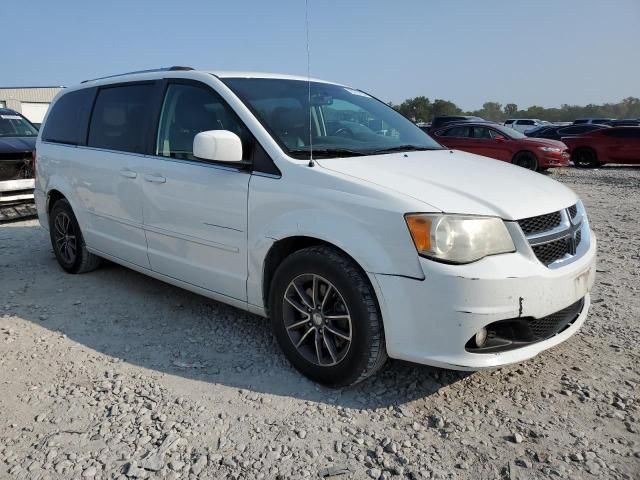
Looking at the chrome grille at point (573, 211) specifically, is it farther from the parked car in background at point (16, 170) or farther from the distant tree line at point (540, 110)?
the distant tree line at point (540, 110)

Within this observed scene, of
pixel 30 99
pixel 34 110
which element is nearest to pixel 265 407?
pixel 34 110

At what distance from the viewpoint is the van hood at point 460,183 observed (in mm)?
2539

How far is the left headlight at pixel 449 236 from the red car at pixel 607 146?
16.8 m

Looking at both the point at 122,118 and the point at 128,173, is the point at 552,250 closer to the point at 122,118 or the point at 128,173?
the point at 128,173

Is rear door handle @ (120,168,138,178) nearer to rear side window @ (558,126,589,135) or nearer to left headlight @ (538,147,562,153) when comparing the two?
left headlight @ (538,147,562,153)

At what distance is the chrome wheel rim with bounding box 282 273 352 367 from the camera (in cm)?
280

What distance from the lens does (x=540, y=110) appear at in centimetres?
7950

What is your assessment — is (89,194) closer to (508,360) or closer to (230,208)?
(230,208)

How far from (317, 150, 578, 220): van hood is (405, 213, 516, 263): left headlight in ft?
0.17

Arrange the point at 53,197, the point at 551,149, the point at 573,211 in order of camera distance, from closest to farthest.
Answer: the point at 573,211 → the point at 53,197 → the point at 551,149

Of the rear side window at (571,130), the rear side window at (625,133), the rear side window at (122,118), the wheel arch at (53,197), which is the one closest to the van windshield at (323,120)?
the rear side window at (122,118)

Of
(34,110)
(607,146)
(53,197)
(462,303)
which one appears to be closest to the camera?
(462,303)

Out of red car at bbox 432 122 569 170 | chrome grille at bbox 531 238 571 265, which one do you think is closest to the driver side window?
chrome grille at bbox 531 238 571 265

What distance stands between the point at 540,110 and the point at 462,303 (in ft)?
284
